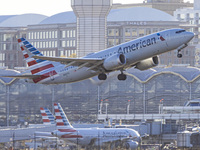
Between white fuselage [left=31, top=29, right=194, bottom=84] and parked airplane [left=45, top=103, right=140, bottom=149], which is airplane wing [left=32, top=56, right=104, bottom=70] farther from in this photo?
parked airplane [left=45, top=103, right=140, bottom=149]

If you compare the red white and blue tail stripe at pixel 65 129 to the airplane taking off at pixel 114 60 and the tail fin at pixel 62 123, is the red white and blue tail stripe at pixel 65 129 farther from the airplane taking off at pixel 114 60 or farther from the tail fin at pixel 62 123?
the airplane taking off at pixel 114 60

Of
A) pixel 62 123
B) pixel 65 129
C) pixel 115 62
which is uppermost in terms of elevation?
pixel 115 62

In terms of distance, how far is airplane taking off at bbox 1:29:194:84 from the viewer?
363ft

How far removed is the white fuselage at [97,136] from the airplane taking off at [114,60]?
1322 centimetres

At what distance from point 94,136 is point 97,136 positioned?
→ 4.36 feet

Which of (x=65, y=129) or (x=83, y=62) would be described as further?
(x=65, y=129)

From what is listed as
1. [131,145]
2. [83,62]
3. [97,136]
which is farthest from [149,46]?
[97,136]

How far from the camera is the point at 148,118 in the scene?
19012 centimetres

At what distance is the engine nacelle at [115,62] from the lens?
4405 inches

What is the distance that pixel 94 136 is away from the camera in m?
138

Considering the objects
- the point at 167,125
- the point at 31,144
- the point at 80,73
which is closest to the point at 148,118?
the point at 167,125

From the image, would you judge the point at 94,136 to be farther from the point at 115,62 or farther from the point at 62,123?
the point at 115,62

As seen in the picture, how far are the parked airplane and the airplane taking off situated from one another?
13.1 m

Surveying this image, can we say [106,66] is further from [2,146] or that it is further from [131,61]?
[2,146]
